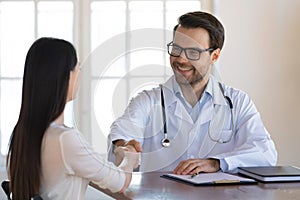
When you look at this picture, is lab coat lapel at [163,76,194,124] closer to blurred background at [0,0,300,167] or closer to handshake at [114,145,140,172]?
handshake at [114,145,140,172]

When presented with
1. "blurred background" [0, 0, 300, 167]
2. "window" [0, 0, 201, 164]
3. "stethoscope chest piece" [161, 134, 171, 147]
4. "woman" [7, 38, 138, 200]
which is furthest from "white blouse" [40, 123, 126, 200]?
"blurred background" [0, 0, 300, 167]

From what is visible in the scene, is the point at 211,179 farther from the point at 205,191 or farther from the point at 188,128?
the point at 188,128

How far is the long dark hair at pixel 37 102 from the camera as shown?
1.39 m

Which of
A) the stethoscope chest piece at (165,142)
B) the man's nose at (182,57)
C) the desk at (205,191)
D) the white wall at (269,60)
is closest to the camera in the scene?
the desk at (205,191)

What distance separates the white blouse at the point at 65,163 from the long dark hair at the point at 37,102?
0.02m

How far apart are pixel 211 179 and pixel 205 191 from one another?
0.49 feet

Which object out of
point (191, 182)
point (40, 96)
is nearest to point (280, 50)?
point (191, 182)

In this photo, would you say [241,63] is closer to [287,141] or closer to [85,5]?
[287,141]

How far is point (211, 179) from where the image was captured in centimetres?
172

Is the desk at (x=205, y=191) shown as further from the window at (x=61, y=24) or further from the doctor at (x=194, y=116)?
the window at (x=61, y=24)

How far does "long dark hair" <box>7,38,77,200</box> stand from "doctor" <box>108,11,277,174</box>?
0.59 meters

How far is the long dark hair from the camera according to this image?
1.39 m

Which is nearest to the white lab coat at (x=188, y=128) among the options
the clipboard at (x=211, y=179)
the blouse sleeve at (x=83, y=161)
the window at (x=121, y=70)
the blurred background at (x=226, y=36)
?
the window at (x=121, y=70)

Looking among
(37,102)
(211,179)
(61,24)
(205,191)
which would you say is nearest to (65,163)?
(37,102)
